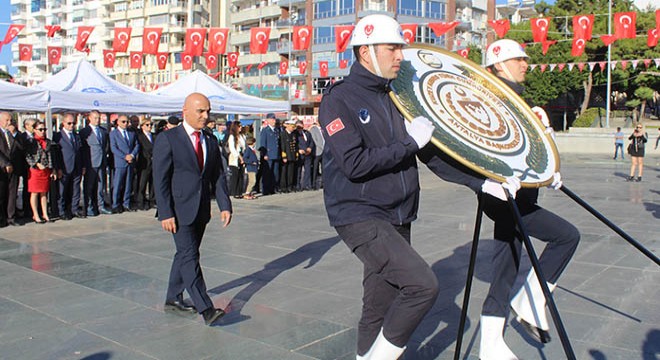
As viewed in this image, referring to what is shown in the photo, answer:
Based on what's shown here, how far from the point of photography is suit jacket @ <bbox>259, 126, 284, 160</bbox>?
1498cm

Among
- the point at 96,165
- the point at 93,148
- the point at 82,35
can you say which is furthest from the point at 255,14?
the point at 96,165

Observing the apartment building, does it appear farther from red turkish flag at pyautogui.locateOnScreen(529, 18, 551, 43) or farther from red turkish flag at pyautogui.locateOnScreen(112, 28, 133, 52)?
red turkish flag at pyautogui.locateOnScreen(529, 18, 551, 43)

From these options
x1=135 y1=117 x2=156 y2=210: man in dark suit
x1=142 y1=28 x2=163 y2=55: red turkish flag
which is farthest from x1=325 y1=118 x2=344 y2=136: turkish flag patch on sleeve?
x1=142 y1=28 x2=163 y2=55: red turkish flag

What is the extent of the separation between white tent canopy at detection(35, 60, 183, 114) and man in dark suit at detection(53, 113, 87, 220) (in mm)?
1418

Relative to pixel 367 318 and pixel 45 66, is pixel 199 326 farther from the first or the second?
pixel 45 66

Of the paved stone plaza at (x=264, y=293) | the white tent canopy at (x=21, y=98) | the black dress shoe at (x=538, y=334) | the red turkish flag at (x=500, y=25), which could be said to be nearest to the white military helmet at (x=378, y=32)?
the paved stone plaza at (x=264, y=293)

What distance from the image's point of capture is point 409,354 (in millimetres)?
4137

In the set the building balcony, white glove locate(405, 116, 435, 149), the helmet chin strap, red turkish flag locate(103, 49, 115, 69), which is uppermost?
the building balcony

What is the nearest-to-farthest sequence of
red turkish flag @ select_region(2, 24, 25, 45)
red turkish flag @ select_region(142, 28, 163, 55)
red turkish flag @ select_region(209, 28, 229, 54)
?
red turkish flag @ select_region(2, 24, 25, 45), red turkish flag @ select_region(209, 28, 229, 54), red turkish flag @ select_region(142, 28, 163, 55)

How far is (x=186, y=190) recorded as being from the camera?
16.5ft

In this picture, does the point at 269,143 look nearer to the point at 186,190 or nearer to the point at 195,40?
the point at 186,190

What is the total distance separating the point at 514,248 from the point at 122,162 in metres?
9.30

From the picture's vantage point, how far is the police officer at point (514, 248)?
3.98 meters

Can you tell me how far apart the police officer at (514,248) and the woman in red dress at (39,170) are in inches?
327
